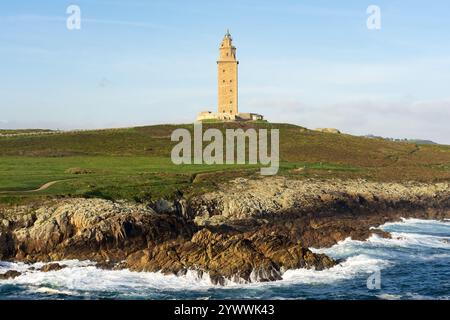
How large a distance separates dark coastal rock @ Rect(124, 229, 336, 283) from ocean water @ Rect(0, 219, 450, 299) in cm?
83

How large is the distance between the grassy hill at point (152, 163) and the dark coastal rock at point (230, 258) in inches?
674

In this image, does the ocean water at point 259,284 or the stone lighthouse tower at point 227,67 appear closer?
the ocean water at point 259,284

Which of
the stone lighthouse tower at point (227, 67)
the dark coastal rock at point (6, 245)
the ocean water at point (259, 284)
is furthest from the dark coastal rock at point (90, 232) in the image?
the stone lighthouse tower at point (227, 67)

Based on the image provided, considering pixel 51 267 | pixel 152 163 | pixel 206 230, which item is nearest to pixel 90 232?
pixel 51 267

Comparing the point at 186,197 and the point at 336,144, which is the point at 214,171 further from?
the point at 336,144

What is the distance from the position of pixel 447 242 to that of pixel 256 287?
28.8 meters

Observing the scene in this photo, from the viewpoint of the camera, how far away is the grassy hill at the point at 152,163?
222ft

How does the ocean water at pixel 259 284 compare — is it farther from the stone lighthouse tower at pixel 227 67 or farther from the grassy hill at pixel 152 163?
the stone lighthouse tower at pixel 227 67

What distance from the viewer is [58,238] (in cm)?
5016

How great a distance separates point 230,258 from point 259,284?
126 inches

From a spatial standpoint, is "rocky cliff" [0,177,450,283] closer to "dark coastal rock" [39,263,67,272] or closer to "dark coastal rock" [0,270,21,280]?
"dark coastal rock" [39,263,67,272]

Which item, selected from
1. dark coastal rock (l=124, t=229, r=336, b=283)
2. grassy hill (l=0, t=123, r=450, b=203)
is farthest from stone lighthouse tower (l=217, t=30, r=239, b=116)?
dark coastal rock (l=124, t=229, r=336, b=283)
